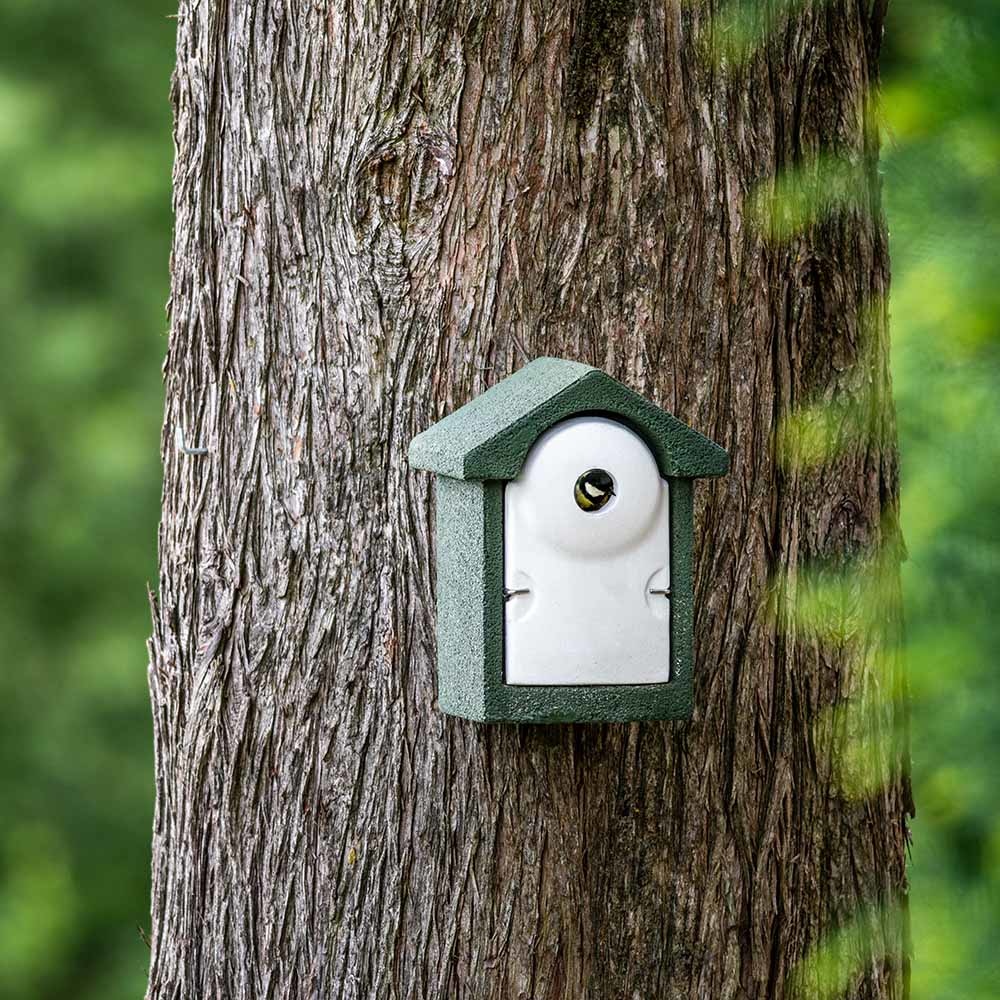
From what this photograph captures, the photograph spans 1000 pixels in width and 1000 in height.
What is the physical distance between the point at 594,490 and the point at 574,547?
7cm

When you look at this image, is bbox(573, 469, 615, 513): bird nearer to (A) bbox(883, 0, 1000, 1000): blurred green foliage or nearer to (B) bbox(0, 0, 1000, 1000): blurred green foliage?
(A) bbox(883, 0, 1000, 1000): blurred green foliage

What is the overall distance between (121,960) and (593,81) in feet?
18.1

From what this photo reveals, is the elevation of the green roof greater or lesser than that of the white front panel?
greater

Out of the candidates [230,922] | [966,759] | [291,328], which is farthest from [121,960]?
[966,759]

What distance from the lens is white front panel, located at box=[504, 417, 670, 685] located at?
1542mm

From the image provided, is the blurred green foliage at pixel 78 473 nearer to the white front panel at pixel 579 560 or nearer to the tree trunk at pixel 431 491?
the tree trunk at pixel 431 491

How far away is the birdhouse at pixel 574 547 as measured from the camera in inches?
60.6

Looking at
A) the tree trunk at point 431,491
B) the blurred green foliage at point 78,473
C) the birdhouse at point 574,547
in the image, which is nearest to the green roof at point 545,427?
the birdhouse at point 574,547

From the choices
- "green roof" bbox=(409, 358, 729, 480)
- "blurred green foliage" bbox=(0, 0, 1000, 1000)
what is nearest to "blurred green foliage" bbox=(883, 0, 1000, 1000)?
"green roof" bbox=(409, 358, 729, 480)

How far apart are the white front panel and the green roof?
0.02m

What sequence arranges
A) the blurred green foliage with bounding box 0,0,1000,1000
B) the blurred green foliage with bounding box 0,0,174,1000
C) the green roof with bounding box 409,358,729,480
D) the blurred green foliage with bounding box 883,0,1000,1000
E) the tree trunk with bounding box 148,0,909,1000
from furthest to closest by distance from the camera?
1. the blurred green foliage with bounding box 0,0,174,1000
2. the blurred green foliage with bounding box 0,0,1000,1000
3. the tree trunk with bounding box 148,0,909,1000
4. the green roof with bounding box 409,358,729,480
5. the blurred green foliage with bounding box 883,0,1000,1000

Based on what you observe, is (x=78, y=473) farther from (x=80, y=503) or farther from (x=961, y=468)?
(x=961, y=468)

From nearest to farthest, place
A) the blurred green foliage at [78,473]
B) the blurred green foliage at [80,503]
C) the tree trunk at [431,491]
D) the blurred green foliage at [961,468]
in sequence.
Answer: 1. the blurred green foliage at [961,468]
2. the tree trunk at [431,491]
3. the blurred green foliage at [78,473]
4. the blurred green foliage at [80,503]

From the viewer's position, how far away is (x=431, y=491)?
5.85 ft
